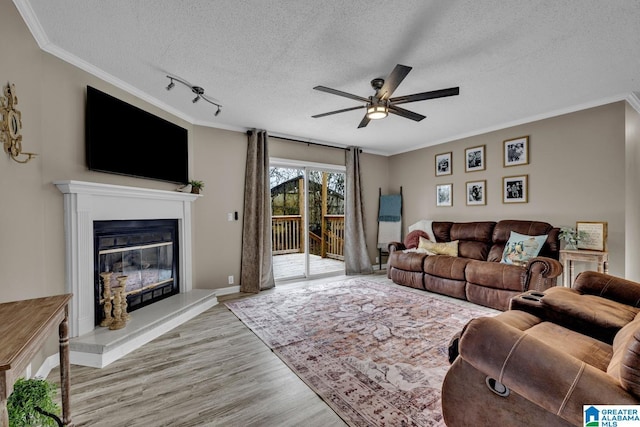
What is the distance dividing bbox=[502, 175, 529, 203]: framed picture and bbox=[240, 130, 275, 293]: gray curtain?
3.70m

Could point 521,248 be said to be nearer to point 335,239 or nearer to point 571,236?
point 571,236

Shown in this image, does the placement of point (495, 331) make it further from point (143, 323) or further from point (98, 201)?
point (98, 201)

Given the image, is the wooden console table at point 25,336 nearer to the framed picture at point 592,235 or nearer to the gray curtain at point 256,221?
the gray curtain at point 256,221

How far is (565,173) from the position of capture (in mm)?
3643

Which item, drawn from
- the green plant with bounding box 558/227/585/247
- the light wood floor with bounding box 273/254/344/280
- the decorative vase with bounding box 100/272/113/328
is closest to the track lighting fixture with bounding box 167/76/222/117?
the decorative vase with bounding box 100/272/113/328

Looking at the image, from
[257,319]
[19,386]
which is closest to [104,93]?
[19,386]

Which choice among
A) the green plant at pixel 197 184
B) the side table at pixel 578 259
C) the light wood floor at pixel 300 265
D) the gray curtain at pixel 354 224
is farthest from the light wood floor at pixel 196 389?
the side table at pixel 578 259

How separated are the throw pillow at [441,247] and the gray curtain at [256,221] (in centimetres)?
257

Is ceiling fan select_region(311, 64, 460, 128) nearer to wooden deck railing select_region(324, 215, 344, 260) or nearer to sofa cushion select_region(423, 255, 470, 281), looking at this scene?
sofa cushion select_region(423, 255, 470, 281)

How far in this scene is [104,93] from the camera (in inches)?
102

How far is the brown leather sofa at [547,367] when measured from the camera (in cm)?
97

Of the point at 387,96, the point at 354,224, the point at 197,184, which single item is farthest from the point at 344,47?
the point at 354,224

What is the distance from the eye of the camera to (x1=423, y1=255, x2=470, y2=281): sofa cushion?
3787 millimetres

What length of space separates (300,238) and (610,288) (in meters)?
4.40
